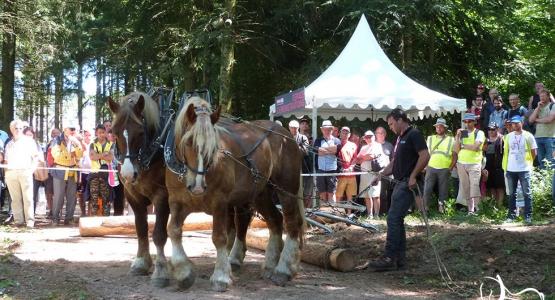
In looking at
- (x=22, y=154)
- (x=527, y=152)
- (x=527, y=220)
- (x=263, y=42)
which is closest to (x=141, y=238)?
(x=22, y=154)

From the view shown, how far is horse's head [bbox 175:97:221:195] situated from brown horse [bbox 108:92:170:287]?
19.9 inches

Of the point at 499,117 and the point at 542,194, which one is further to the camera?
the point at 499,117

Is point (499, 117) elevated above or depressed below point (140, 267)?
above

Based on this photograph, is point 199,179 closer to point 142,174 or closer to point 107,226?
point 142,174

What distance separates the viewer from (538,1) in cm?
1764

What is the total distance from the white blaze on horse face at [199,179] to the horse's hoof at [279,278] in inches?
62.2

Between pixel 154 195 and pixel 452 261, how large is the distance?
12.5ft

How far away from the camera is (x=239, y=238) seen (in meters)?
7.56

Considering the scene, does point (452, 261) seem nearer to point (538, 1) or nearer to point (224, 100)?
point (224, 100)

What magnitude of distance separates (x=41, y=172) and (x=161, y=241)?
713 centimetres

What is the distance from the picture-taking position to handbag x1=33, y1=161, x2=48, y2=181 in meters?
12.5

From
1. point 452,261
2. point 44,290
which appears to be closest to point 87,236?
point 44,290

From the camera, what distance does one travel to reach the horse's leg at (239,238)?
24.2 feet

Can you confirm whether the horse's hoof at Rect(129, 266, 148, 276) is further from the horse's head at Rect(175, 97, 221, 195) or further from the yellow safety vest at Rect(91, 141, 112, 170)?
the yellow safety vest at Rect(91, 141, 112, 170)
